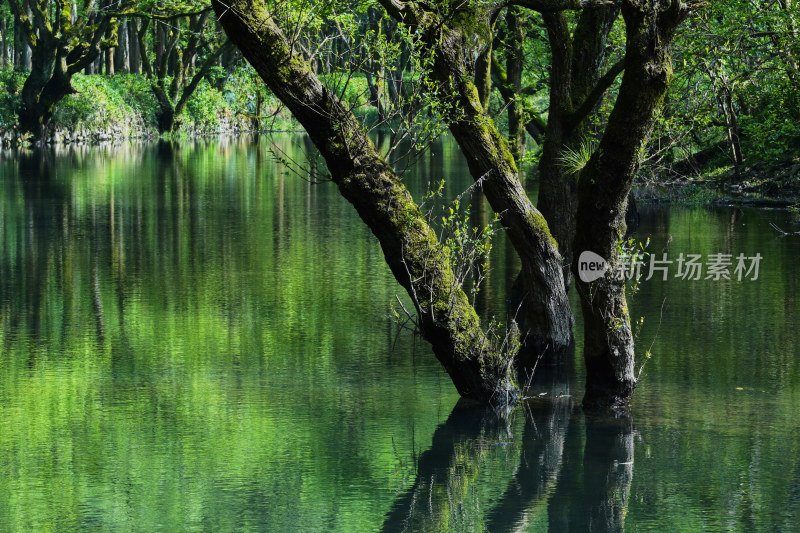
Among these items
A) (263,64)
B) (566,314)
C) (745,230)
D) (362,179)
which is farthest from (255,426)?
(745,230)

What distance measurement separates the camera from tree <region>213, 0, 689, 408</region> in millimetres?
9117

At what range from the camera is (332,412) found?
10.9 meters

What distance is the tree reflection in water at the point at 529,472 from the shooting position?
827cm

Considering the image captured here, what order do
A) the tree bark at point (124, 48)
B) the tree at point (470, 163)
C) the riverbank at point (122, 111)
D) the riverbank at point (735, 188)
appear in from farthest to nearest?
the tree bark at point (124, 48) → the riverbank at point (122, 111) → the riverbank at point (735, 188) → the tree at point (470, 163)

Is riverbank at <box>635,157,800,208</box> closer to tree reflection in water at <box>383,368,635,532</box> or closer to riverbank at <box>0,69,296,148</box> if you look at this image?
tree reflection in water at <box>383,368,635,532</box>

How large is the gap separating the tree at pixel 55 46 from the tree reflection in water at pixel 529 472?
1464 inches

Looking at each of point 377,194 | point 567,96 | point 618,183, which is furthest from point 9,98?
point 618,183

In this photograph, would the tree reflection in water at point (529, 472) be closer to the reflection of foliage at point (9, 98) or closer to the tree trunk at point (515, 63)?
the tree trunk at point (515, 63)

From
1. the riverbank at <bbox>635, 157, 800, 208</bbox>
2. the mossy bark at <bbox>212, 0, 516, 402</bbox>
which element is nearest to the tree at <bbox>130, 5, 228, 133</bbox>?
the riverbank at <bbox>635, 157, 800, 208</bbox>

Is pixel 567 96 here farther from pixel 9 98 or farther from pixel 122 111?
pixel 122 111

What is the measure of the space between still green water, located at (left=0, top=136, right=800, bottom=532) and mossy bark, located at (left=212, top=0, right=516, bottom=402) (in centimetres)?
74

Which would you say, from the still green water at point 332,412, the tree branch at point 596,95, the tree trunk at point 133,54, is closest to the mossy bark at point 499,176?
the still green water at point 332,412

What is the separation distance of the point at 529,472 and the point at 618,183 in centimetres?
242

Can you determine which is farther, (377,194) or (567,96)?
(567,96)
